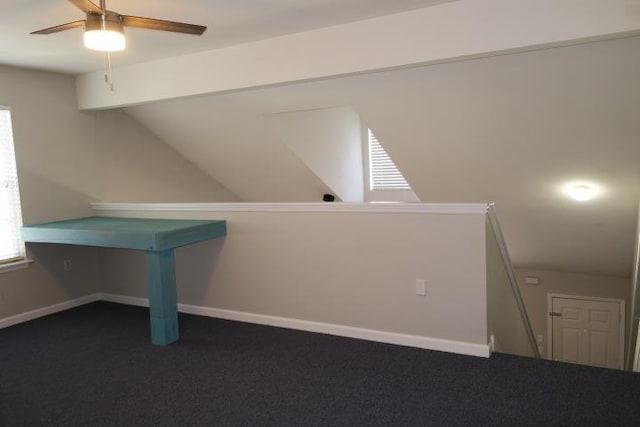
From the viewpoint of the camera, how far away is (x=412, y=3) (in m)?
2.97

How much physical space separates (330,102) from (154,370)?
283 cm

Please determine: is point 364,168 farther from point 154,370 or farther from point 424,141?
point 154,370

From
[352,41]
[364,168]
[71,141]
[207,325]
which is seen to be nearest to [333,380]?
[207,325]

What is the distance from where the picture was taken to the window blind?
7.05 meters

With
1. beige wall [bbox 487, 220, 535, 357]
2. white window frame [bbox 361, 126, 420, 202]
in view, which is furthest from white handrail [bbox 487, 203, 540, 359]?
white window frame [bbox 361, 126, 420, 202]

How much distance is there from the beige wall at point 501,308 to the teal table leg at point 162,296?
91.9 inches

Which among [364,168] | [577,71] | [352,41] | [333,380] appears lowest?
[333,380]

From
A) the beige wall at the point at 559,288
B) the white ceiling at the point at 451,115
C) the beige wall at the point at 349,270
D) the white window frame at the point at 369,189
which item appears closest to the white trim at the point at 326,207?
the beige wall at the point at 349,270

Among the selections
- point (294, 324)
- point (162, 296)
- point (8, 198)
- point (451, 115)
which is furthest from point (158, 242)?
point (451, 115)

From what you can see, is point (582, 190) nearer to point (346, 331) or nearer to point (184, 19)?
point (346, 331)

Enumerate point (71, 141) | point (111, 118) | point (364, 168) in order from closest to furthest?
point (71, 141) → point (111, 118) → point (364, 168)

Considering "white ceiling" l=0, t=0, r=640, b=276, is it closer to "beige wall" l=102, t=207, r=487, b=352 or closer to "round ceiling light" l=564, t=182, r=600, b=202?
"round ceiling light" l=564, t=182, r=600, b=202

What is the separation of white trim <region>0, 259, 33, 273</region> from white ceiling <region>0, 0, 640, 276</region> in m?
1.77

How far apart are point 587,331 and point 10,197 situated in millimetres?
7191
